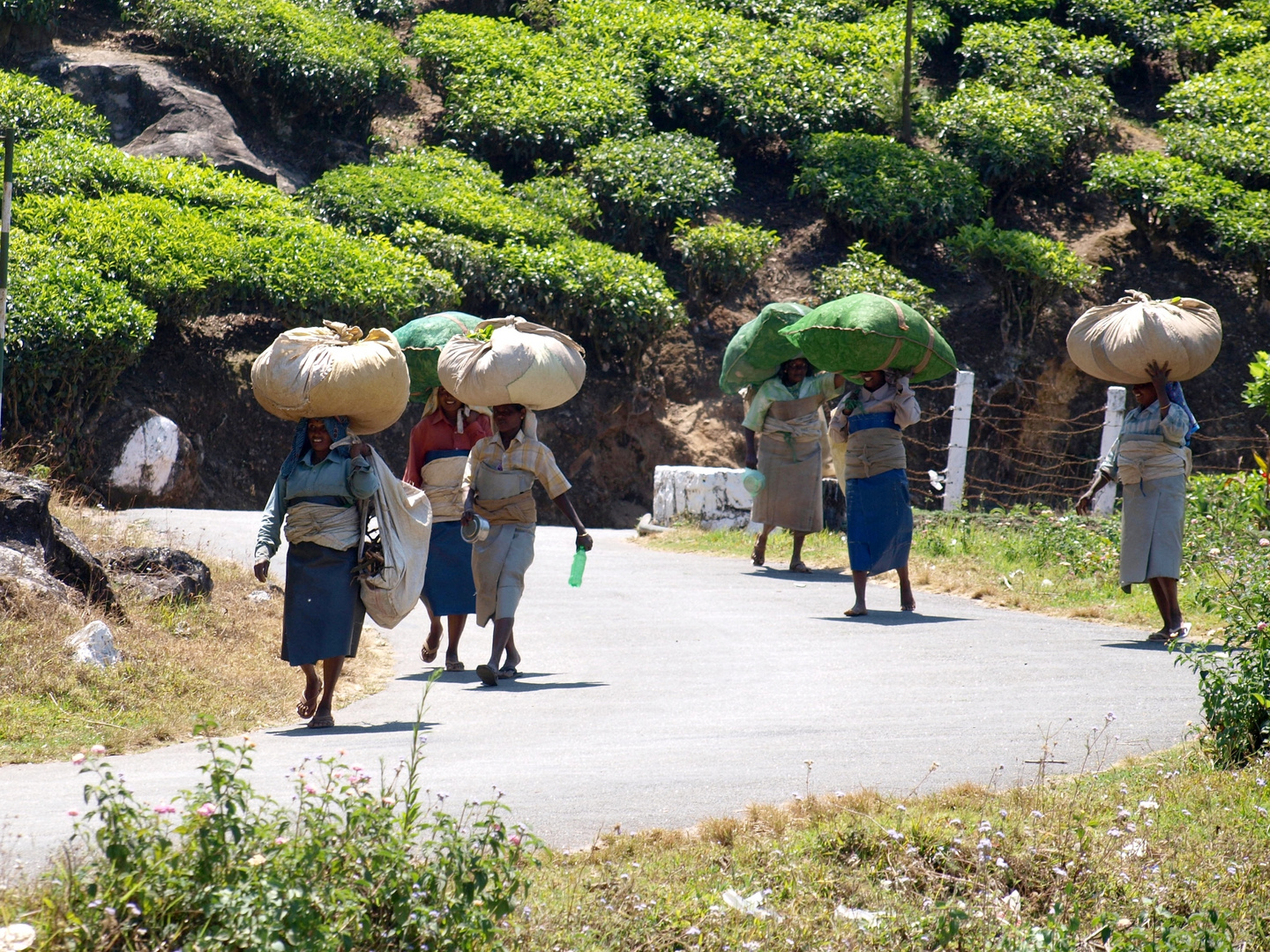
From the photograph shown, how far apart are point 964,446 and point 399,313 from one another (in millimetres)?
7420

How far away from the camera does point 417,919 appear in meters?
3.67

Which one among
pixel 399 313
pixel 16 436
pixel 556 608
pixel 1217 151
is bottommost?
pixel 556 608

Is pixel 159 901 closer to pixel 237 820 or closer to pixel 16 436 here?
pixel 237 820

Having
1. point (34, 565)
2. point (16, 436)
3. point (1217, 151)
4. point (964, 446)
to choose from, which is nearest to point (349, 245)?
point (16, 436)

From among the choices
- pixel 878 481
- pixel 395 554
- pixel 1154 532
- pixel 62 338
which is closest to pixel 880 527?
pixel 878 481

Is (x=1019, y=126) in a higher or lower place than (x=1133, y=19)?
lower

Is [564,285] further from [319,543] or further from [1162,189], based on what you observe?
[319,543]

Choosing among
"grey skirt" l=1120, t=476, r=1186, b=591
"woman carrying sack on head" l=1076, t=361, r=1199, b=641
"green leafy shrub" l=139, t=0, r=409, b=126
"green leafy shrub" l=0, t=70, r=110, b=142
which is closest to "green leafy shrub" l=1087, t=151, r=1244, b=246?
"green leafy shrub" l=139, t=0, r=409, b=126

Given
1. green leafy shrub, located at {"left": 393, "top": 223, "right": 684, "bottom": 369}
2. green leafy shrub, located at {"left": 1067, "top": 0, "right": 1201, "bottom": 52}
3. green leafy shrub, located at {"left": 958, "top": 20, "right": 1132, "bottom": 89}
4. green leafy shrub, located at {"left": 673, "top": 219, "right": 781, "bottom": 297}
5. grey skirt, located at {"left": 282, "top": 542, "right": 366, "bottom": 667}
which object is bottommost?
grey skirt, located at {"left": 282, "top": 542, "right": 366, "bottom": 667}

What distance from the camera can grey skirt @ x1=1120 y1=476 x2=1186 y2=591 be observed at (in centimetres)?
900

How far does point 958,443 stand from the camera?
49.1 ft

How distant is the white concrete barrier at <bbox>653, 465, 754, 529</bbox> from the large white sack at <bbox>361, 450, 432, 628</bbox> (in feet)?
28.2

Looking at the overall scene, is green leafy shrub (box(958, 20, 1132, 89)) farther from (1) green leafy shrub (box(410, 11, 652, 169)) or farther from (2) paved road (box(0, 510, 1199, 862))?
(2) paved road (box(0, 510, 1199, 862))

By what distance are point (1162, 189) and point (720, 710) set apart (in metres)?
17.5
